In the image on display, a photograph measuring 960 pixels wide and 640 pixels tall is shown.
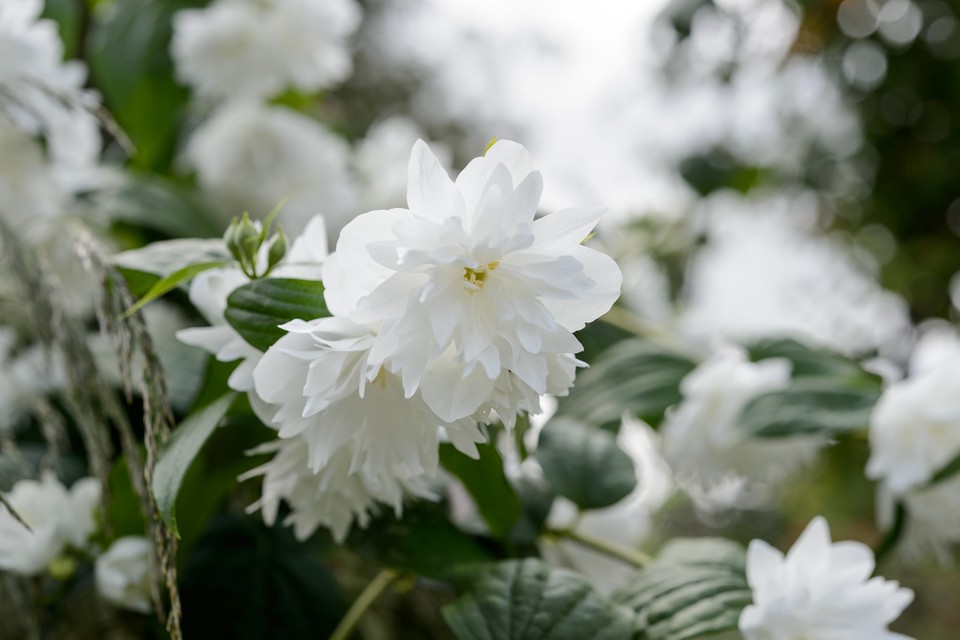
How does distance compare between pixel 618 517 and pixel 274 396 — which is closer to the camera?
pixel 274 396

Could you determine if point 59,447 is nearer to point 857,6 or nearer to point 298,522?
point 298,522

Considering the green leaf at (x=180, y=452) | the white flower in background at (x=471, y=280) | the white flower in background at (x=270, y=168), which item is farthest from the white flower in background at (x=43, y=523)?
the white flower in background at (x=270, y=168)

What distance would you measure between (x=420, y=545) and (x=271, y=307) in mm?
174

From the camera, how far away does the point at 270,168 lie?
780 millimetres

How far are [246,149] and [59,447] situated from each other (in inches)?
12.9

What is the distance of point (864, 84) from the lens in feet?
6.10

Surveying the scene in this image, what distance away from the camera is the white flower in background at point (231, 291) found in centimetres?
37

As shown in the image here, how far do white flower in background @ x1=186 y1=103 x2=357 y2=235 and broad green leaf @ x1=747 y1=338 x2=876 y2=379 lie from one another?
39cm

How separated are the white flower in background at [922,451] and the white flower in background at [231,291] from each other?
1.31 ft

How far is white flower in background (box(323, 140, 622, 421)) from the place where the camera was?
1.01 ft

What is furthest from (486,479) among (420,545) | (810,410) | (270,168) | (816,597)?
(270,168)

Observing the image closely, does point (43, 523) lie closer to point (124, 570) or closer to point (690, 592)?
point (124, 570)

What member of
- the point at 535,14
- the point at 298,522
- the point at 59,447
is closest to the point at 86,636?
the point at 59,447

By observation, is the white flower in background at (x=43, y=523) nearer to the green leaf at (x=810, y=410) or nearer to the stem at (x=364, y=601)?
the stem at (x=364, y=601)
